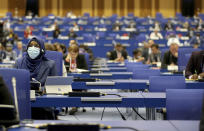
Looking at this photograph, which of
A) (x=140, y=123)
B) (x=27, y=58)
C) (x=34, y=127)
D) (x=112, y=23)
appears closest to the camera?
(x=34, y=127)

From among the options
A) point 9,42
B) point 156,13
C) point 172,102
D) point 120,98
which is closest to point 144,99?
point 120,98

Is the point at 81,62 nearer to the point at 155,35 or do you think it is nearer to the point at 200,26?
the point at 155,35

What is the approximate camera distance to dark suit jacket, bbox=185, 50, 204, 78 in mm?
9555

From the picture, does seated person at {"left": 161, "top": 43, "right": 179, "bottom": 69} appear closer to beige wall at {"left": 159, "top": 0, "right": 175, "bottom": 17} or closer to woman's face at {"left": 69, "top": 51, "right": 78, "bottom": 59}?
woman's face at {"left": 69, "top": 51, "right": 78, "bottom": 59}

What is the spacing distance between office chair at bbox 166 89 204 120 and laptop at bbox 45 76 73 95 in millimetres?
1575

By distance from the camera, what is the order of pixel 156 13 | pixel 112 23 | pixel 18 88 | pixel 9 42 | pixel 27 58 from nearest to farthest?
pixel 18 88 → pixel 27 58 → pixel 9 42 → pixel 112 23 → pixel 156 13

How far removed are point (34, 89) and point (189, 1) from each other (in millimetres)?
32408

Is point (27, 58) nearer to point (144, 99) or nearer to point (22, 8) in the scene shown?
point (144, 99)

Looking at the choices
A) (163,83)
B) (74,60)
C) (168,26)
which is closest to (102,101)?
(163,83)

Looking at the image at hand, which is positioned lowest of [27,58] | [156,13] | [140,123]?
[140,123]

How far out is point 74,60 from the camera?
12.5 m

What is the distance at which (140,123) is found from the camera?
4512mm

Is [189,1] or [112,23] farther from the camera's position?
[189,1]

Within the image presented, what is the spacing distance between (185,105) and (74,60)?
7.22 metres
